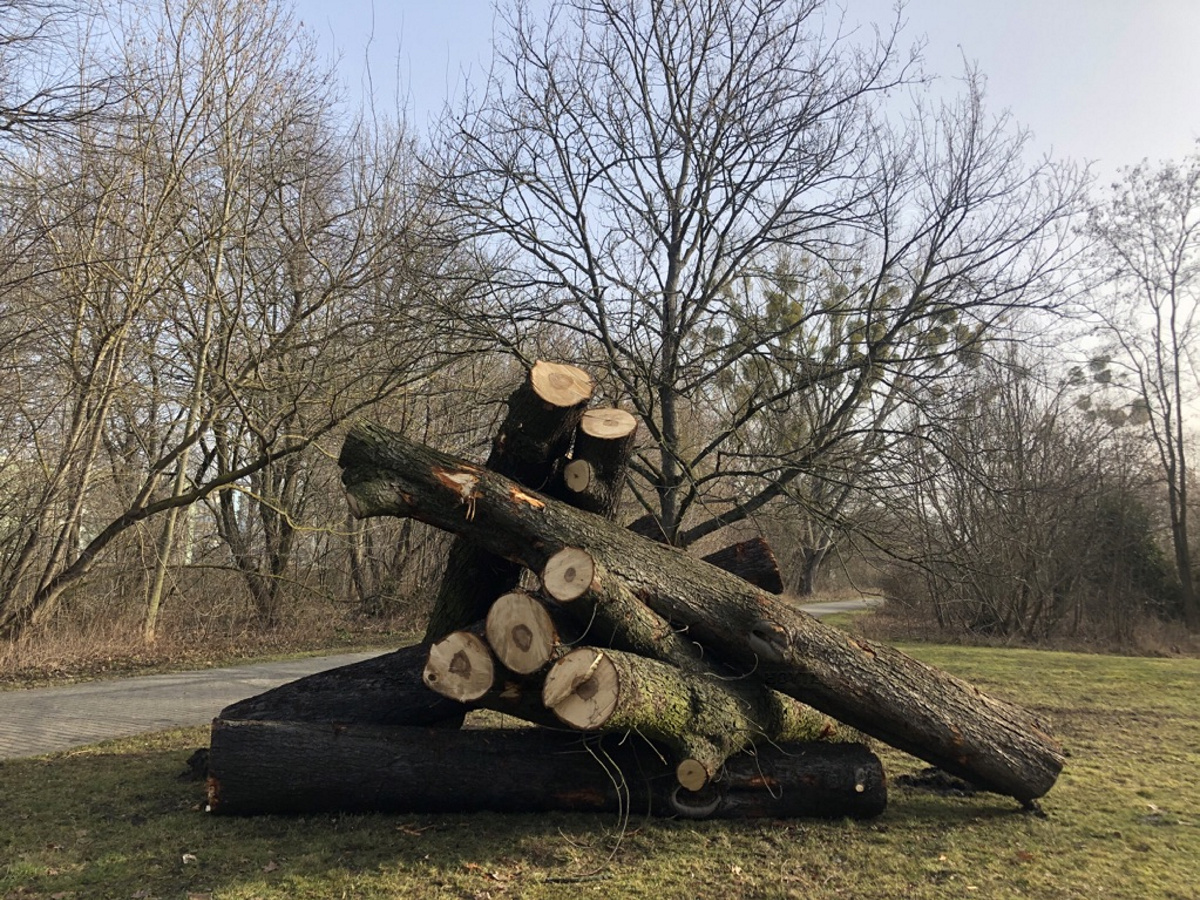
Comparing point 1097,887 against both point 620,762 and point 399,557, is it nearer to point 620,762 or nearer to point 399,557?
point 620,762

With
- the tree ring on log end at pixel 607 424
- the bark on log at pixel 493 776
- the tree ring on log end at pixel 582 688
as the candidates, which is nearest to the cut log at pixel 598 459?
the tree ring on log end at pixel 607 424

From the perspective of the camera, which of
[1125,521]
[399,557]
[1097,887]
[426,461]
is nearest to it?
[1097,887]

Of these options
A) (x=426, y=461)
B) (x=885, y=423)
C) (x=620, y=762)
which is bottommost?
(x=620, y=762)

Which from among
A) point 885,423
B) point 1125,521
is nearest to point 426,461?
point 885,423

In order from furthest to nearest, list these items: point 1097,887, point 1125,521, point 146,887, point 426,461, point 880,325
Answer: point 1125,521 → point 880,325 → point 426,461 → point 1097,887 → point 146,887

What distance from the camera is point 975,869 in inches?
173

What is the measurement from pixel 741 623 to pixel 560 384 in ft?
6.54

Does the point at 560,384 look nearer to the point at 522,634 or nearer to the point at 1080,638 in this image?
the point at 522,634

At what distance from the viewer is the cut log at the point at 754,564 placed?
6.44m

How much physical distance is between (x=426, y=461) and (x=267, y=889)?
244cm

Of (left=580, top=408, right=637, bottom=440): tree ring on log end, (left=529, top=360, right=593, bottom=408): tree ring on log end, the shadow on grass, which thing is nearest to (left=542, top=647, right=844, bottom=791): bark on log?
the shadow on grass

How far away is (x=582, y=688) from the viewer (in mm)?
4465

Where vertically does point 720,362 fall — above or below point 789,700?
above

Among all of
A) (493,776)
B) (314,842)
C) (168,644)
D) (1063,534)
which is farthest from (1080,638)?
(314,842)
